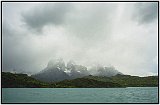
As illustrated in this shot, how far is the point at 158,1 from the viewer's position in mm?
27234

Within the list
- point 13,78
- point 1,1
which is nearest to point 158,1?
point 1,1

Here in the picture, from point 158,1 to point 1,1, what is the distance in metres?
16.4

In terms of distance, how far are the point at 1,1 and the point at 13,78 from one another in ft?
570

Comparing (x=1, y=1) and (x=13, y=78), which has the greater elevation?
(x=1, y=1)

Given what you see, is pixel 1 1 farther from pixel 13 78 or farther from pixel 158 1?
pixel 13 78

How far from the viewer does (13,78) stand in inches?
7638

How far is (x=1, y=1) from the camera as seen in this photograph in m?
27.2

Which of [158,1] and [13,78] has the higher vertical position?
[158,1]

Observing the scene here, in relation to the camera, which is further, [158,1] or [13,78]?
[13,78]

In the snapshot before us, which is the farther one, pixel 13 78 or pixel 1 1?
pixel 13 78

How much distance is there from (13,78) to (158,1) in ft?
585
